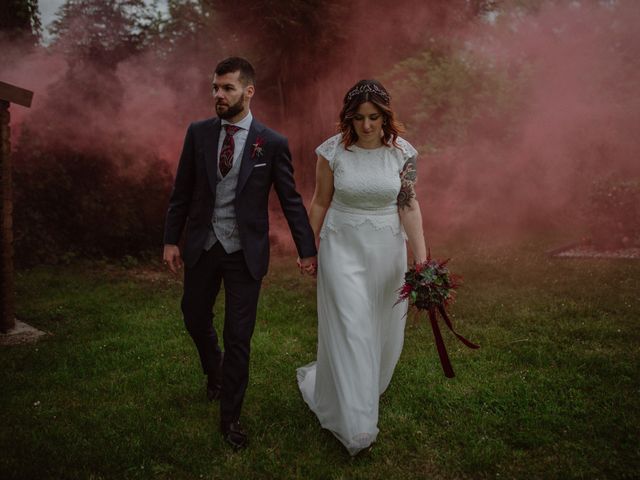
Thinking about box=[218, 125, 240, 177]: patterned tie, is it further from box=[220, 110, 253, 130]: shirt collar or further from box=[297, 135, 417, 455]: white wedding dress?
box=[297, 135, 417, 455]: white wedding dress

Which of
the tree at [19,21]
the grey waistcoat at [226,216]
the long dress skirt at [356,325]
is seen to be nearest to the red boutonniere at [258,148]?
the grey waistcoat at [226,216]

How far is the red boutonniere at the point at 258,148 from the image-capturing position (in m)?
3.60

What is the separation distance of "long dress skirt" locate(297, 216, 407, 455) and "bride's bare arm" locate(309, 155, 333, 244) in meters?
0.29

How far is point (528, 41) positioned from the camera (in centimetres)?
1462

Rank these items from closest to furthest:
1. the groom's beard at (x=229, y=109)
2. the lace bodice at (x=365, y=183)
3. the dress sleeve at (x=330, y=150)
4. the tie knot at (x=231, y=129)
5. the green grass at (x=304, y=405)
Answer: the green grass at (x=304, y=405) → the groom's beard at (x=229, y=109) → the tie knot at (x=231, y=129) → the lace bodice at (x=365, y=183) → the dress sleeve at (x=330, y=150)

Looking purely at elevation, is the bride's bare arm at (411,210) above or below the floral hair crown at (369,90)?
below

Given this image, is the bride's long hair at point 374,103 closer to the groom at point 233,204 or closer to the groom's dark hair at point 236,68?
the groom at point 233,204

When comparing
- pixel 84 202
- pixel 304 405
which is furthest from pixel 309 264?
pixel 84 202

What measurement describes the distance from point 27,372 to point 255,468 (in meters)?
2.64

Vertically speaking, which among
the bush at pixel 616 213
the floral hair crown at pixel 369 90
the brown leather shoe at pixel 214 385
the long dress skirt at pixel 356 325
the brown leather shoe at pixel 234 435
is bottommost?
the brown leather shoe at pixel 234 435

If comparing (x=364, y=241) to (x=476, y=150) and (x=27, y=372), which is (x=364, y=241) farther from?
(x=476, y=150)

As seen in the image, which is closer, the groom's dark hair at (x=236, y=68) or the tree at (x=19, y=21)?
the groom's dark hair at (x=236, y=68)

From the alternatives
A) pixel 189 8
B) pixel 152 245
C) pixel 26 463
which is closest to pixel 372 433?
pixel 26 463

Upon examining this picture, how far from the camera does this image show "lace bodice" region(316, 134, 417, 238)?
379 cm
